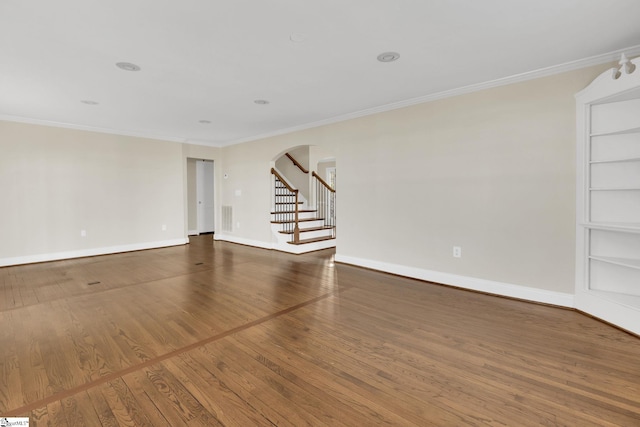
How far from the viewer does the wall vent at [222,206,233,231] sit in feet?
24.6

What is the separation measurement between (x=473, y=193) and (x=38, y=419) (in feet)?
13.7

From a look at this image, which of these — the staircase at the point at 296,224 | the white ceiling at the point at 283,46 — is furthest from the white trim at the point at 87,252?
the white ceiling at the point at 283,46

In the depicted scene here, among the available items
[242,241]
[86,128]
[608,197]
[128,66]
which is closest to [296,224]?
[242,241]

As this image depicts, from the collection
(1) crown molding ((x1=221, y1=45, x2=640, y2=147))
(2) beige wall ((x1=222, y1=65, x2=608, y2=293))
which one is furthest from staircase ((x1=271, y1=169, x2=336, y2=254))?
(1) crown molding ((x1=221, y1=45, x2=640, y2=147))

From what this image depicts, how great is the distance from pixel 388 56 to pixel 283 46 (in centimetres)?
100

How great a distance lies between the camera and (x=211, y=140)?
23.6 feet

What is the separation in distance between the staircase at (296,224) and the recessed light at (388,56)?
11.8ft

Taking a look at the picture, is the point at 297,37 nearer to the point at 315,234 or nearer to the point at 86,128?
the point at 315,234

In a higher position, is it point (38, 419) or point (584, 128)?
point (584, 128)

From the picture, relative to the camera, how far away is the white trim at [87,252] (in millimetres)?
5032

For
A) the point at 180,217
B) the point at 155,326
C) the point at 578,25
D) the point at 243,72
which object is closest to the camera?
the point at 578,25

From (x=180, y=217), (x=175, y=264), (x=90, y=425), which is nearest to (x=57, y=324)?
(x=90, y=425)

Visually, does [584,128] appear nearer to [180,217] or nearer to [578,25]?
[578,25]

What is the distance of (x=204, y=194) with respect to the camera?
907cm
